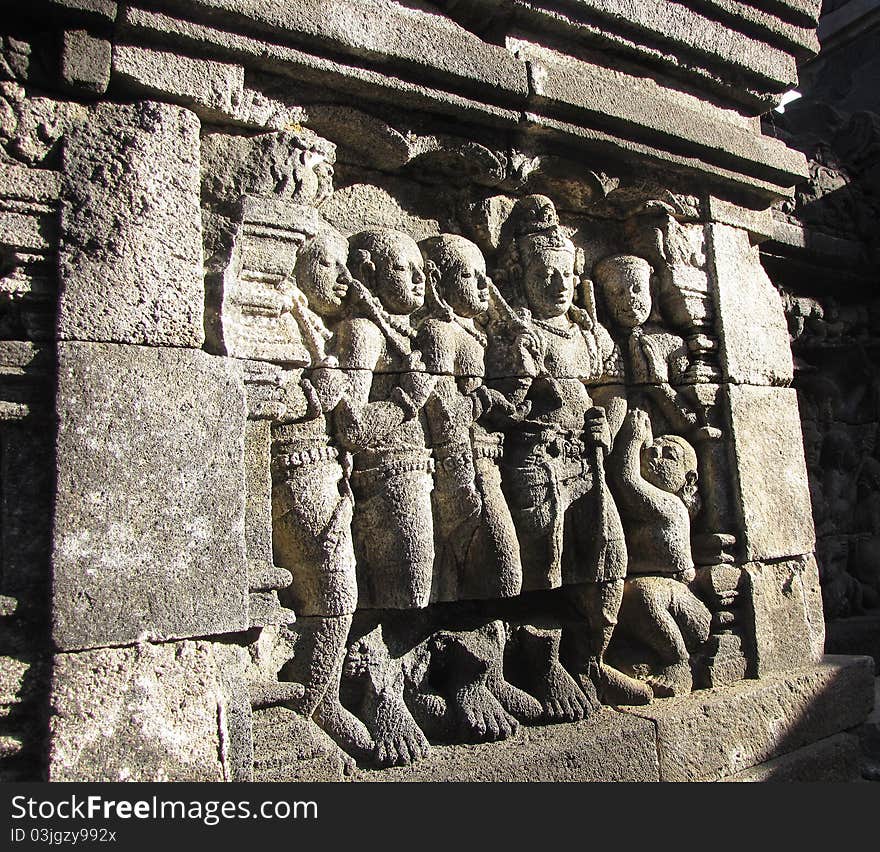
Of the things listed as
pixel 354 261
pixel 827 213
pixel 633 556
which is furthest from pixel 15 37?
pixel 827 213

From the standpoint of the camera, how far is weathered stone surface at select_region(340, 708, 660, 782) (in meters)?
3.33

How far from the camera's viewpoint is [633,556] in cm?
427

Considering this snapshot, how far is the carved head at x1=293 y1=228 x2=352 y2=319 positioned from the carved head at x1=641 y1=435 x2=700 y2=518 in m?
1.83

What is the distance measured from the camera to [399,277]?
380cm

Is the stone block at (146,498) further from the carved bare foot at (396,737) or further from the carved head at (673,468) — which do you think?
the carved head at (673,468)

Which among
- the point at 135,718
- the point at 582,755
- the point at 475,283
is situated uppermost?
the point at 475,283

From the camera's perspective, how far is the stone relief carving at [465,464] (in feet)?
11.0

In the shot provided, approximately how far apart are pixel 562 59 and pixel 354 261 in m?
1.59

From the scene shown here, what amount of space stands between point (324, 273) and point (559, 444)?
4.60 ft

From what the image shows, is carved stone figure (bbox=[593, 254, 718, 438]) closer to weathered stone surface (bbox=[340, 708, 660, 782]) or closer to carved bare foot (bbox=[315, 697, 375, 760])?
weathered stone surface (bbox=[340, 708, 660, 782])

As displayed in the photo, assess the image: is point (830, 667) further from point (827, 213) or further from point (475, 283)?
point (827, 213)

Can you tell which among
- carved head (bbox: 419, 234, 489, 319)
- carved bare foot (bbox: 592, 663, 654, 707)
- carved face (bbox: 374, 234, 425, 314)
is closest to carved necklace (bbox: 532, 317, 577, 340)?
carved head (bbox: 419, 234, 489, 319)

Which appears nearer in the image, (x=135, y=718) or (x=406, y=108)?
(x=135, y=718)

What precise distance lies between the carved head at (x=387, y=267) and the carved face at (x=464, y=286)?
0.20 meters
